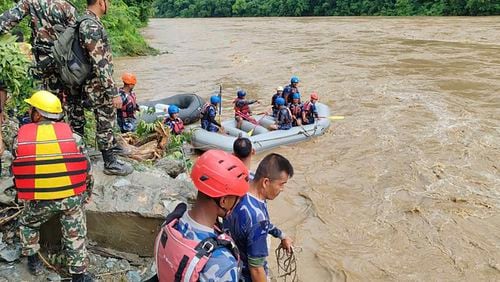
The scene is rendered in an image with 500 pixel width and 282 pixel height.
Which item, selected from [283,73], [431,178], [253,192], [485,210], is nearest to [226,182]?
[253,192]

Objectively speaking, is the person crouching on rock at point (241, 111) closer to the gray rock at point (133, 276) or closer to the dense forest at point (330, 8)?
the gray rock at point (133, 276)

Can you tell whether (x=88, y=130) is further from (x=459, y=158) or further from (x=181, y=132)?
(x=459, y=158)

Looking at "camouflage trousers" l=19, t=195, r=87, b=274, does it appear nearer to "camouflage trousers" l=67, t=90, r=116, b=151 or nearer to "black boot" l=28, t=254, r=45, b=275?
"black boot" l=28, t=254, r=45, b=275

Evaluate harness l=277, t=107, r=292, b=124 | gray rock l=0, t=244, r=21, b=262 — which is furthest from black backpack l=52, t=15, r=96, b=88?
harness l=277, t=107, r=292, b=124

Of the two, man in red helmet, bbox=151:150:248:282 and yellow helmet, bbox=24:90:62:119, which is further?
yellow helmet, bbox=24:90:62:119

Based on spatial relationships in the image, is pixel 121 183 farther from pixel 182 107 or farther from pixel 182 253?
pixel 182 107

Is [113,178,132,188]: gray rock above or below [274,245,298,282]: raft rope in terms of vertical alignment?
above

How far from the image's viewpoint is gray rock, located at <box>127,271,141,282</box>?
3.12m

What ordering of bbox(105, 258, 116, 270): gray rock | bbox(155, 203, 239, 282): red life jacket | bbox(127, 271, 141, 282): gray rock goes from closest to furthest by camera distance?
bbox(155, 203, 239, 282): red life jacket < bbox(127, 271, 141, 282): gray rock < bbox(105, 258, 116, 270): gray rock

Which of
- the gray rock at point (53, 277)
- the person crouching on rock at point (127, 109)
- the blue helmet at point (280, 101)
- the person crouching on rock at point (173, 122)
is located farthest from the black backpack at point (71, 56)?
the blue helmet at point (280, 101)

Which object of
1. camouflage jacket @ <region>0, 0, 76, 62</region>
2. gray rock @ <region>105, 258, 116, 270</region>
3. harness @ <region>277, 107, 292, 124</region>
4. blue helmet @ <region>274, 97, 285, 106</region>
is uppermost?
camouflage jacket @ <region>0, 0, 76, 62</region>

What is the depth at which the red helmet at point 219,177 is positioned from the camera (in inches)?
71.9

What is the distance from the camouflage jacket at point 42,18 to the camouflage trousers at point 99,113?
43 cm

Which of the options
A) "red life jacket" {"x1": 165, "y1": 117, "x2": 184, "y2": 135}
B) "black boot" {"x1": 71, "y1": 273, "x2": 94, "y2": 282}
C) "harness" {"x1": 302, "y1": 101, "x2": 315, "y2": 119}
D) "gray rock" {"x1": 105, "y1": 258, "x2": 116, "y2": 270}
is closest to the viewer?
"black boot" {"x1": 71, "y1": 273, "x2": 94, "y2": 282}
